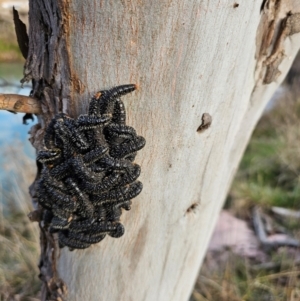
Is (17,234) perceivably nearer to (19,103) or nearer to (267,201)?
(267,201)

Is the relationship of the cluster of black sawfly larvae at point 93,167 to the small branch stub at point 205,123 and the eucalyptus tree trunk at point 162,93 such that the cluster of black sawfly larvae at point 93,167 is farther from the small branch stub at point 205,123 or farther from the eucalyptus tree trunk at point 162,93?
the small branch stub at point 205,123

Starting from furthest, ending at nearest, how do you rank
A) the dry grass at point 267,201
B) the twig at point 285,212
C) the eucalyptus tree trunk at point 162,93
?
the twig at point 285,212, the dry grass at point 267,201, the eucalyptus tree trunk at point 162,93

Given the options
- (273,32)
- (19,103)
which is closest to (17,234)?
(19,103)

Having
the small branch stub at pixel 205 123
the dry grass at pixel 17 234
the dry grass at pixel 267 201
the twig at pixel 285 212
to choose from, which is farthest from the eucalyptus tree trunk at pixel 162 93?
the twig at pixel 285 212

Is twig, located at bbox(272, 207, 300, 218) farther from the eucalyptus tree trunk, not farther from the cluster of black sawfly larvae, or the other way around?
the cluster of black sawfly larvae

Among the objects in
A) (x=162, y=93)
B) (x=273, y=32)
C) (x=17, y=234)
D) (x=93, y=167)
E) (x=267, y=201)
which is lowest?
(x=17, y=234)

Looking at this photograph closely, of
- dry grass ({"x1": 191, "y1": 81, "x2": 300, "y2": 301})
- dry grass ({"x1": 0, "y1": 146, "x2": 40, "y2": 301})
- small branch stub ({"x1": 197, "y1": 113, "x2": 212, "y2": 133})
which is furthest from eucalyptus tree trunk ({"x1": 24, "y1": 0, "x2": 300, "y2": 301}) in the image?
dry grass ({"x1": 0, "y1": 146, "x2": 40, "y2": 301})
